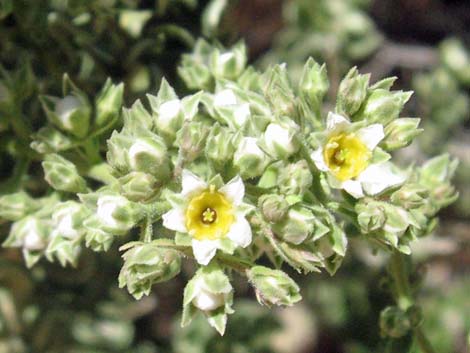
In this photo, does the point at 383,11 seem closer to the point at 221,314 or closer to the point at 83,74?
the point at 83,74

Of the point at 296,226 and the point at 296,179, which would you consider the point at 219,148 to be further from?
the point at 296,226

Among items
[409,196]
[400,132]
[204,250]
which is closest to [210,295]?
[204,250]

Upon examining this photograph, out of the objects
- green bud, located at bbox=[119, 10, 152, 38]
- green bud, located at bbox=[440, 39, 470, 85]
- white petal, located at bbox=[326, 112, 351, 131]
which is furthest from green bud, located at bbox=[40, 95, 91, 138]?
green bud, located at bbox=[440, 39, 470, 85]

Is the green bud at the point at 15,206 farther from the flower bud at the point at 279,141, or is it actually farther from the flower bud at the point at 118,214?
the flower bud at the point at 279,141

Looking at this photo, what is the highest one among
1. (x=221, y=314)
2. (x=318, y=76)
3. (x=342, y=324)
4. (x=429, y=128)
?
(x=318, y=76)

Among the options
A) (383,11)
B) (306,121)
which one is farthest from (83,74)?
(383,11)

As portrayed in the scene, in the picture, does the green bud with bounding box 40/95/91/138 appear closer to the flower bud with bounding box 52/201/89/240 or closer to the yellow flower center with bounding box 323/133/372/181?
the flower bud with bounding box 52/201/89/240

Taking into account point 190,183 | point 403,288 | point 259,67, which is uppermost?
point 190,183
